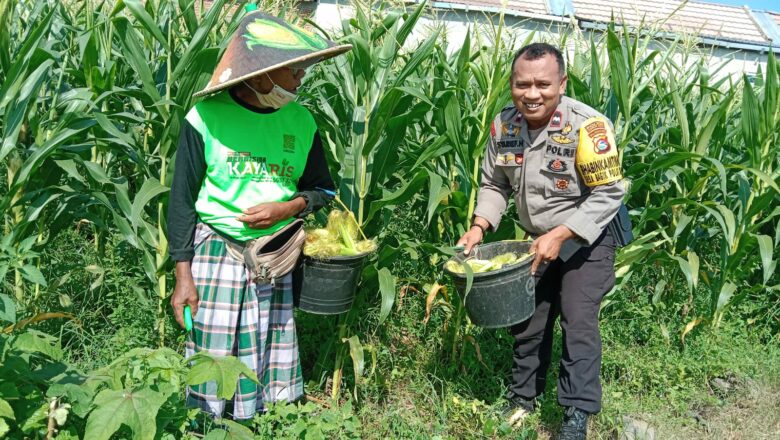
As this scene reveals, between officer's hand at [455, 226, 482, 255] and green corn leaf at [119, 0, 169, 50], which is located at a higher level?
green corn leaf at [119, 0, 169, 50]

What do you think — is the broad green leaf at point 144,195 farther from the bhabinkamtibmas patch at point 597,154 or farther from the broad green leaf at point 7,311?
the bhabinkamtibmas patch at point 597,154

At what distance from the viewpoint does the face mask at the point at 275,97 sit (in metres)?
2.59

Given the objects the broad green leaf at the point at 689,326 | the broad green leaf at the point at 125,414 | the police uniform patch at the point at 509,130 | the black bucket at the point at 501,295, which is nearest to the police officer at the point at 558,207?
the police uniform patch at the point at 509,130

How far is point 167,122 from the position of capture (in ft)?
10.2

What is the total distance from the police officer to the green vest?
2.87 ft

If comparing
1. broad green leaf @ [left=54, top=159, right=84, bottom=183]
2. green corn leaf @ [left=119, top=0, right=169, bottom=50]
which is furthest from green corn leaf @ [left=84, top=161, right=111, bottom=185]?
green corn leaf @ [left=119, top=0, right=169, bottom=50]

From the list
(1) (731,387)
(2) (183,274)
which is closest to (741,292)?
(1) (731,387)

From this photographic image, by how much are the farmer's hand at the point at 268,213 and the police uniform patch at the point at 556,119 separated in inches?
43.7

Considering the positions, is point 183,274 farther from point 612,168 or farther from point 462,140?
point 612,168

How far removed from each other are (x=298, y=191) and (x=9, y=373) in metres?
1.27

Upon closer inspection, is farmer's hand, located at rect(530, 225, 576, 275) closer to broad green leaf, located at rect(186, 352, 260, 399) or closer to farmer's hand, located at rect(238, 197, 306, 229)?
farmer's hand, located at rect(238, 197, 306, 229)

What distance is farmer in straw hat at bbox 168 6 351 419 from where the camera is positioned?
8.46ft

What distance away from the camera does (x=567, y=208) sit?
2988mm

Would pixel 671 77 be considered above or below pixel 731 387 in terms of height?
above
